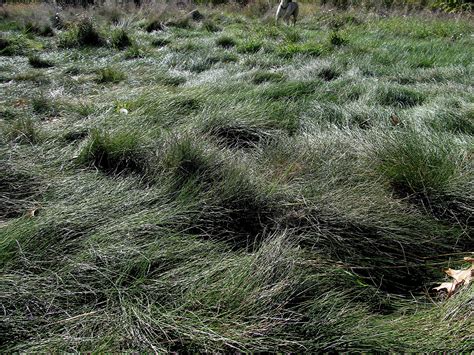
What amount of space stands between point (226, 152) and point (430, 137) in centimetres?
144

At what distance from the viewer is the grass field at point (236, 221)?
Answer: 1566 millimetres

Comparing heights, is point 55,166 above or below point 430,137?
below

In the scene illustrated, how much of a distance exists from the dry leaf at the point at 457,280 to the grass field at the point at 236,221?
5cm

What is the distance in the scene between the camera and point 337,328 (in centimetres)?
157

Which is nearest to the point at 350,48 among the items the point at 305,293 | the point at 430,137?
the point at 430,137

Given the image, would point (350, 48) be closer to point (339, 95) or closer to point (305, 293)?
point (339, 95)

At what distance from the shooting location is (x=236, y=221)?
221 cm

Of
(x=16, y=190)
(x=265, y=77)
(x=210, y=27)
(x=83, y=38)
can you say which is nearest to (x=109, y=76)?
(x=265, y=77)

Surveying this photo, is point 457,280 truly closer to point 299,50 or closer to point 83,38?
point 299,50

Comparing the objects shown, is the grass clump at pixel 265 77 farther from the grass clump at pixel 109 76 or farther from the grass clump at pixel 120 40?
the grass clump at pixel 120 40

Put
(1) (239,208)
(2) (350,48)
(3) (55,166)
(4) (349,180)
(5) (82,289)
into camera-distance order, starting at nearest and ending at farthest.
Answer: (5) (82,289) → (1) (239,208) → (4) (349,180) → (3) (55,166) → (2) (350,48)

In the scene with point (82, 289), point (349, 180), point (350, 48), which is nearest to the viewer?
point (82, 289)

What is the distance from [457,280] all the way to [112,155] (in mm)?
2022

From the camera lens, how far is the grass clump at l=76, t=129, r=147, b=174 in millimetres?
2684
